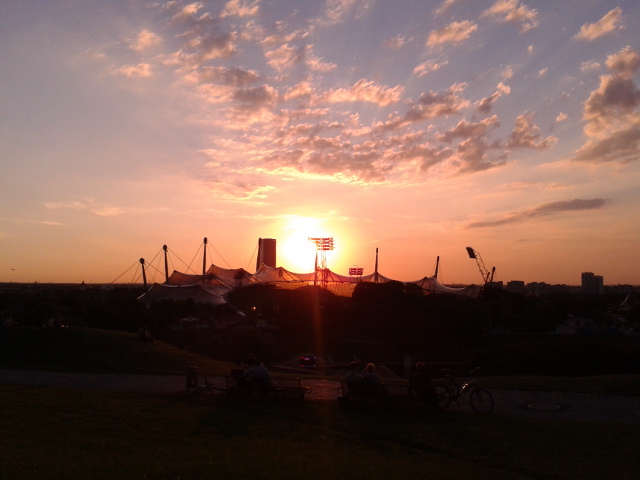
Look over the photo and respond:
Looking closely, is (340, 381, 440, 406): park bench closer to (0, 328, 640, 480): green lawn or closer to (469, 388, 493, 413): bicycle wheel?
(0, 328, 640, 480): green lawn

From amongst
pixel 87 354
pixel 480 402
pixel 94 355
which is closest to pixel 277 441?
pixel 480 402

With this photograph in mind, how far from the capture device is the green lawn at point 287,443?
7.65 meters

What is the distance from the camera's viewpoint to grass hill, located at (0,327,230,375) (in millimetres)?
18867

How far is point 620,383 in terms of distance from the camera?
14445mm

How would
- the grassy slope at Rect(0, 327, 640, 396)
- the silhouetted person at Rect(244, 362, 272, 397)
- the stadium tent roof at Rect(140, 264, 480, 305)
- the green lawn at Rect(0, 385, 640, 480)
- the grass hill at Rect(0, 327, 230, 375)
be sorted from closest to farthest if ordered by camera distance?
the green lawn at Rect(0, 385, 640, 480)
the silhouetted person at Rect(244, 362, 272, 397)
the grassy slope at Rect(0, 327, 640, 396)
the grass hill at Rect(0, 327, 230, 375)
the stadium tent roof at Rect(140, 264, 480, 305)

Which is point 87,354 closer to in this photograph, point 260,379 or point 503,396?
point 260,379

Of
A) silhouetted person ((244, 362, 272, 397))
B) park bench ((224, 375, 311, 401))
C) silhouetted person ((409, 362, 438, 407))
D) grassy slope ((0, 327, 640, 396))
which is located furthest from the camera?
grassy slope ((0, 327, 640, 396))

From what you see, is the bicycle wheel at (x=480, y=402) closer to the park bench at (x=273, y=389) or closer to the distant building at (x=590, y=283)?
the park bench at (x=273, y=389)

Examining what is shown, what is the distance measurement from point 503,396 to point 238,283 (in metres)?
74.5

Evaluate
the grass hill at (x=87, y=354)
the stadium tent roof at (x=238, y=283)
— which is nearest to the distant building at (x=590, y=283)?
the stadium tent roof at (x=238, y=283)

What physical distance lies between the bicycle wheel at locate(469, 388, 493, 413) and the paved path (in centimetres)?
16

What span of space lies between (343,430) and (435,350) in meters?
31.8

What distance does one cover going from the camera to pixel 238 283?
3403 inches

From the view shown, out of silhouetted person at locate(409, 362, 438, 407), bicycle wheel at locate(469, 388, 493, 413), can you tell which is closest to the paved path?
bicycle wheel at locate(469, 388, 493, 413)
